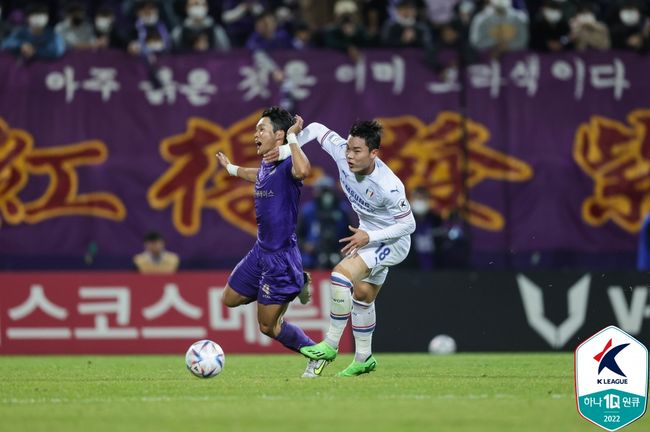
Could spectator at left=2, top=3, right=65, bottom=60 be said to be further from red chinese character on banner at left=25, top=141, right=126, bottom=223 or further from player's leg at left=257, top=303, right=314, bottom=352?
player's leg at left=257, top=303, right=314, bottom=352

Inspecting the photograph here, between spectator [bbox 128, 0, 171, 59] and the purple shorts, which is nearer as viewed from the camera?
the purple shorts

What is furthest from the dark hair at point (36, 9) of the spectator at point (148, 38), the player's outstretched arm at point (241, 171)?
the player's outstretched arm at point (241, 171)

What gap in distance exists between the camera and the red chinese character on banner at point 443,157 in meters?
18.0

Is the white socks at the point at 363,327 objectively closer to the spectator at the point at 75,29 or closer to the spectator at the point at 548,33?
the spectator at the point at 548,33

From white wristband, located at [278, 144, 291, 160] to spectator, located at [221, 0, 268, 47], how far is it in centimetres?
810

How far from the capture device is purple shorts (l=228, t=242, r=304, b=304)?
11.3 m

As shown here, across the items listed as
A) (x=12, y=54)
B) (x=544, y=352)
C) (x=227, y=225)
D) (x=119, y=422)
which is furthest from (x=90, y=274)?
(x=119, y=422)

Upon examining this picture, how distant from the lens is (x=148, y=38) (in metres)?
18.0

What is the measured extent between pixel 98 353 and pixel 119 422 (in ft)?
28.2

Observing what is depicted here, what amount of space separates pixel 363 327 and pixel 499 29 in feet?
25.9

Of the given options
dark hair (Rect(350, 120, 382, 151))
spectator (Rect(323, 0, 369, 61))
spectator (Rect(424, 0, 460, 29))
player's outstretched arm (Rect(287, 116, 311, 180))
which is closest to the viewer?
player's outstretched arm (Rect(287, 116, 311, 180))

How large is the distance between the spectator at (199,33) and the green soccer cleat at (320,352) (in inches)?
307

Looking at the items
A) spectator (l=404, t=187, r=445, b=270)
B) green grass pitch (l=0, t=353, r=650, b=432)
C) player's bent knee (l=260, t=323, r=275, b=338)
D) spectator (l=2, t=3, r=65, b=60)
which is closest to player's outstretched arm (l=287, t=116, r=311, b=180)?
player's bent knee (l=260, t=323, r=275, b=338)

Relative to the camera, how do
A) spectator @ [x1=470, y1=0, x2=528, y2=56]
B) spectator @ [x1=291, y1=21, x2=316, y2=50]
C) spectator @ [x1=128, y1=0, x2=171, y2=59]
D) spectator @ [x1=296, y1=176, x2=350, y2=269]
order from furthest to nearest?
spectator @ [x1=291, y1=21, x2=316, y2=50] → spectator @ [x1=470, y1=0, x2=528, y2=56] → spectator @ [x1=128, y1=0, x2=171, y2=59] → spectator @ [x1=296, y1=176, x2=350, y2=269]
